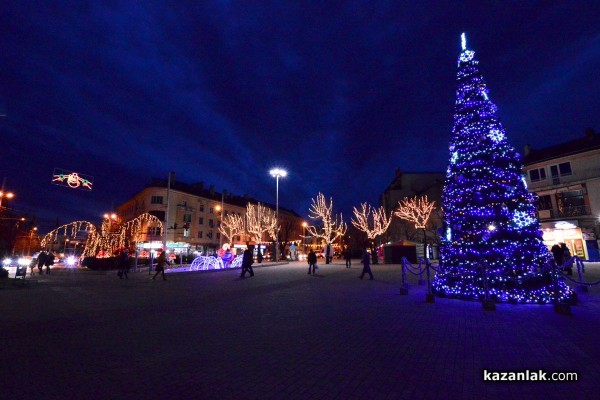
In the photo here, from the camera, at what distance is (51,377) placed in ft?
12.7

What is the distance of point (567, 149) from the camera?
3244 centimetres

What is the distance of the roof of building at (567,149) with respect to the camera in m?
29.1

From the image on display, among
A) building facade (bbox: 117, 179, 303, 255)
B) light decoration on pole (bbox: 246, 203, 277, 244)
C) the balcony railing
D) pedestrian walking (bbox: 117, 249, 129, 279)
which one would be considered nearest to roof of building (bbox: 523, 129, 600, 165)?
the balcony railing

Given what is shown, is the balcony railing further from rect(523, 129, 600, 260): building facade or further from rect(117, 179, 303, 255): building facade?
rect(117, 179, 303, 255): building facade

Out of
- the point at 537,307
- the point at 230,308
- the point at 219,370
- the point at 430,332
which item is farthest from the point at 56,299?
→ the point at 537,307

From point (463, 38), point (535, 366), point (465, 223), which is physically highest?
point (463, 38)

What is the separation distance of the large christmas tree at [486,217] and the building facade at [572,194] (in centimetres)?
2227

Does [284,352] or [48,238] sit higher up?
[48,238]

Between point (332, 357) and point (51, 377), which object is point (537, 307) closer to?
Result: point (332, 357)

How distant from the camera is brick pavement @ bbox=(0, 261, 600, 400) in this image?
3498 mm

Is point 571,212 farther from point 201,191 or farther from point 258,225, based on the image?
point 201,191

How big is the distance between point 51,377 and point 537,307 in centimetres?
1081

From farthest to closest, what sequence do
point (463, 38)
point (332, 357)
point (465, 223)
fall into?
point (463, 38)
point (465, 223)
point (332, 357)

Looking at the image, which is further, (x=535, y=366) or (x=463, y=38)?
(x=463, y=38)
